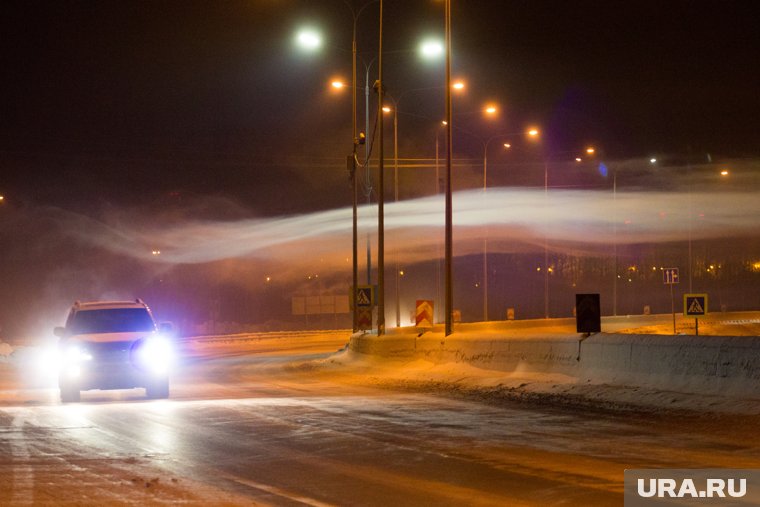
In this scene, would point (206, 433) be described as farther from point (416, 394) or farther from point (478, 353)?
point (478, 353)

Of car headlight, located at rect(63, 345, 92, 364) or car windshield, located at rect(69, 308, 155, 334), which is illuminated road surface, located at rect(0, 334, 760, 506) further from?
car windshield, located at rect(69, 308, 155, 334)

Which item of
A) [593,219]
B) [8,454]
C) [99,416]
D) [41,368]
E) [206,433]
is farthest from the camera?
[593,219]

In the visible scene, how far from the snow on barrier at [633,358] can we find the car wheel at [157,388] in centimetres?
717

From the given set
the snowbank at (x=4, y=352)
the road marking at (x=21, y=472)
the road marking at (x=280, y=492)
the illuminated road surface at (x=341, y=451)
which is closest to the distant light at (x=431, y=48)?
the illuminated road surface at (x=341, y=451)

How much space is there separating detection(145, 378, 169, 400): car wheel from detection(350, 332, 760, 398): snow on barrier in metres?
7.17

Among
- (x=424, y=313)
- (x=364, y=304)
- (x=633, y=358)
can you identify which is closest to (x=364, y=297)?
(x=364, y=304)

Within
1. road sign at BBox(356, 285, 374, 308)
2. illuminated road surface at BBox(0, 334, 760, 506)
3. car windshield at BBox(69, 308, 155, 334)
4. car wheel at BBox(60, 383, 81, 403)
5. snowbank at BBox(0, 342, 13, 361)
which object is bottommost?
illuminated road surface at BBox(0, 334, 760, 506)

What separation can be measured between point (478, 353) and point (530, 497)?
16.2 metres

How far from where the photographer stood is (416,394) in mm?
22953

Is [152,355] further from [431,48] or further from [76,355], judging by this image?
[431,48]

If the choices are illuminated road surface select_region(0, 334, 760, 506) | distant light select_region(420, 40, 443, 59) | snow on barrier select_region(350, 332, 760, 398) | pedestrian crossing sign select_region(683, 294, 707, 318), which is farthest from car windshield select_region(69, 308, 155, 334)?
pedestrian crossing sign select_region(683, 294, 707, 318)

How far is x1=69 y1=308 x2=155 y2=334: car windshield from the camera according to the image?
23281 mm

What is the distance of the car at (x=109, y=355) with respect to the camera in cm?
2228

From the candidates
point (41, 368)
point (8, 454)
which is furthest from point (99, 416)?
point (41, 368)
